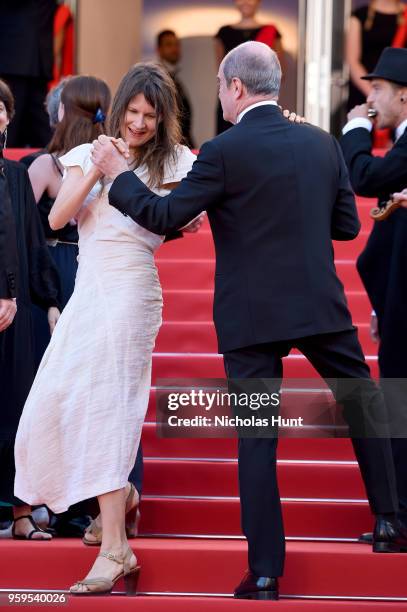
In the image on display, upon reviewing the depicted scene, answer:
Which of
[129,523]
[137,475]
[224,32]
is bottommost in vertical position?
[129,523]

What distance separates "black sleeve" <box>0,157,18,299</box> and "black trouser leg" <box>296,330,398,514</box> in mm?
1094

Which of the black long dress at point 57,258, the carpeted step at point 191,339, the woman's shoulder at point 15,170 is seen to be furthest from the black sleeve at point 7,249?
the carpeted step at point 191,339

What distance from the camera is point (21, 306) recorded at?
5.37m

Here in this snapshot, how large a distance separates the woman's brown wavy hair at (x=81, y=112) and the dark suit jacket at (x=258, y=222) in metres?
0.85

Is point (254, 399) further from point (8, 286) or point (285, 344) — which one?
point (8, 286)

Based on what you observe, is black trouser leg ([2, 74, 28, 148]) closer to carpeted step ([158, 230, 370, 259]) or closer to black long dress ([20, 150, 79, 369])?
carpeted step ([158, 230, 370, 259])

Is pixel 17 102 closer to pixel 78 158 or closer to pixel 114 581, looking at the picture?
pixel 78 158

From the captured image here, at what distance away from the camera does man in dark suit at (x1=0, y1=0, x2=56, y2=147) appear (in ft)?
32.0

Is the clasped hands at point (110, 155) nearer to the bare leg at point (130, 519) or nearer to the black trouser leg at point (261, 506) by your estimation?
the black trouser leg at point (261, 506)

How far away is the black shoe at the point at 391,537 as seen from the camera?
15.9ft

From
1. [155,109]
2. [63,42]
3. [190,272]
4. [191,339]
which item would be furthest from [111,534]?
[63,42]

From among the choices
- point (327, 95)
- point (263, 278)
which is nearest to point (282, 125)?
point (263, 278)

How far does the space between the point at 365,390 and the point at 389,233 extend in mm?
847

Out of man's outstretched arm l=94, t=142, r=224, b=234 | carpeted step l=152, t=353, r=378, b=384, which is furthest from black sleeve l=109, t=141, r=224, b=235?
carpeted step l=152, t=353, r=378, b=384
